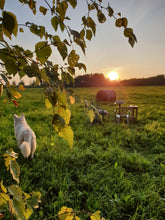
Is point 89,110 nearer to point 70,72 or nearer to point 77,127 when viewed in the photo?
point 70,72

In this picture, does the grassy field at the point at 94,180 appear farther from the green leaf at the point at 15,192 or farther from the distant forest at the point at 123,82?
the distant forest at the point at 123,82

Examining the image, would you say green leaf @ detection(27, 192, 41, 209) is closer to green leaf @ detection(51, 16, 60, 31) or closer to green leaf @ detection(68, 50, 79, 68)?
green leaf @ detection(68, 50, 79, 68)

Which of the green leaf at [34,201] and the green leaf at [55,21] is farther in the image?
the green leaf at [34,201]

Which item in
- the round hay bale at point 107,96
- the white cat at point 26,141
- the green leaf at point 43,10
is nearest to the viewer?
the green leaf at point 43,10

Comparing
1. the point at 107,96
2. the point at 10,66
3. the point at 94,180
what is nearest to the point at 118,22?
the point at 10,66

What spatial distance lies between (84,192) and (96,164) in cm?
93

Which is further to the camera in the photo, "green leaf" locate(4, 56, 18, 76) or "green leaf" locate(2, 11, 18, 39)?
"green leaf" locate(4, 56, 18, 76)

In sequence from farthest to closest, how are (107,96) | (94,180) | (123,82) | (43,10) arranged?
(123,82) < (107,96) < (94,180) < (43,10)

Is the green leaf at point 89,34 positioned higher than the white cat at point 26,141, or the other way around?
the green leaf at point 89,34


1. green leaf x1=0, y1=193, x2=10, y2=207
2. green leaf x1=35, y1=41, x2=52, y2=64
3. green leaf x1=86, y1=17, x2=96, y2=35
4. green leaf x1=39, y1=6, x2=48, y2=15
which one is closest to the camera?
green leaf x1=35, y1=41, x2=52, y2=64

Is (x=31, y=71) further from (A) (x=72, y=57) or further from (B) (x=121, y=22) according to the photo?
(B) (x=121, y=22)

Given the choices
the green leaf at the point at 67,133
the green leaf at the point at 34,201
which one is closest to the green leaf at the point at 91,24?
the green leaf at the point at 67,133

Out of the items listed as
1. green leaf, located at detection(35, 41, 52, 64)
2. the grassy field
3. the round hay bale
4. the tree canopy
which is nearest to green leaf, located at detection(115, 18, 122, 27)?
the tree canopy

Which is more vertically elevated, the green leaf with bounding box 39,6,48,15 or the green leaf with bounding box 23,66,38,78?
the green leaf with bounding box 39,6,48,15
